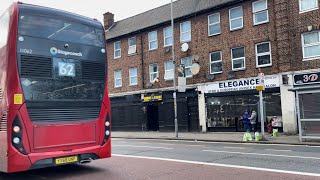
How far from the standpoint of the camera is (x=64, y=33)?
29.3 ft

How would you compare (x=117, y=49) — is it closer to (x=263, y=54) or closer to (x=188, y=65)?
(x=188, y=65)

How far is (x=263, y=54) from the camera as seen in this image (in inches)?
882

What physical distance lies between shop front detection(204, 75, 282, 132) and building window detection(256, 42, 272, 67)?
3.30 feet

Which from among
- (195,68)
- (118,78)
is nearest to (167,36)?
(195,68)

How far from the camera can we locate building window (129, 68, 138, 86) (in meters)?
30.6

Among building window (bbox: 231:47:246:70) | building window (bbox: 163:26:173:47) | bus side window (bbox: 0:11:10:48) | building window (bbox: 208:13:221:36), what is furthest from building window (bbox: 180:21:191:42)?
bus side window (bbox: 0:11:10:48)

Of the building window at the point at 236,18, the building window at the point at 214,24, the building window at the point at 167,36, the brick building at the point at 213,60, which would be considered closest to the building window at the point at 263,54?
the brick building at the point at 213,60

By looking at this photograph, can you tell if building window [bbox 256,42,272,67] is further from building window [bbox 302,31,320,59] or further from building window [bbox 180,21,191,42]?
building window [bbox 180,21,191,42]

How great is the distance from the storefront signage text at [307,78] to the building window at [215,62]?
5591 mm

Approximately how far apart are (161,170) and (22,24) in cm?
507

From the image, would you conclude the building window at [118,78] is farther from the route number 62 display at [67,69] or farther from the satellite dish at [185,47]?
the route number 62 display at [67,69]

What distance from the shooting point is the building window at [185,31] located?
87.6 feet

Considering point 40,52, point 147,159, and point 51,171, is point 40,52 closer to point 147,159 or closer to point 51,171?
point 51,171

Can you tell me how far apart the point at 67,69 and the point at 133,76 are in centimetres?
2203
